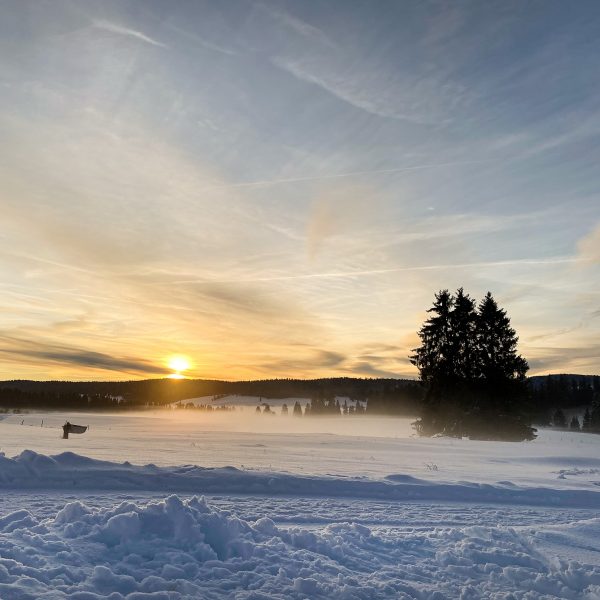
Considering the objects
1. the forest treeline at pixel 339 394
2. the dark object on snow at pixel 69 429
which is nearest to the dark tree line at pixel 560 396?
the forest treeline at pixel 339 394

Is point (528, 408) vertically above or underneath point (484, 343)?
underneath

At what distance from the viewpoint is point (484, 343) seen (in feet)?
105

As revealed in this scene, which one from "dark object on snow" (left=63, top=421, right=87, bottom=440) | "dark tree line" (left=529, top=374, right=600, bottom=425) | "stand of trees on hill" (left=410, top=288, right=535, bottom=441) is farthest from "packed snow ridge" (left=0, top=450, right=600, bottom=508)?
"dark tree line" (left=529, top=374, right=600, bottom=425)

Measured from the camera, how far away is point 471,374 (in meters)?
31.4

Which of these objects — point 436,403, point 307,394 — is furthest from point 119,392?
point 436,403

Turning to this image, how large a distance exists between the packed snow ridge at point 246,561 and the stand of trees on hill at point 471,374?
82.3 feet

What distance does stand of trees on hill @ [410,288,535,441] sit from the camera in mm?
30312

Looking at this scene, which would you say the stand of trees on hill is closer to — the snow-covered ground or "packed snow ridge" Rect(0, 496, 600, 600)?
the snow-covered ground

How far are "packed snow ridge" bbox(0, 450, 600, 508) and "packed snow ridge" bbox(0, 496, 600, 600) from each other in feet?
11.6

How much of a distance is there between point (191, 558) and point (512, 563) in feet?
12.6

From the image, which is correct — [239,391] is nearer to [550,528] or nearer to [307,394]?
[307,394]

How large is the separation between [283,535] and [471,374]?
27.4m

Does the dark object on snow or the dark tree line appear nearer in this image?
the dark object on snow

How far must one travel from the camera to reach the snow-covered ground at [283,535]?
5.14 meters
